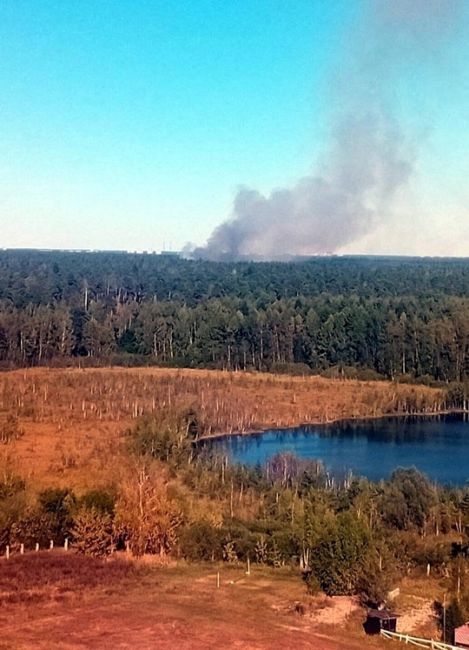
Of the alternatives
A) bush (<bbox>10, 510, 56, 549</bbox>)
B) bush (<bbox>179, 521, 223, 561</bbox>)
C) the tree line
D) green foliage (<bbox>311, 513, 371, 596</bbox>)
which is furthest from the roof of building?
bush (<bbox>10, 510, 56, 549</bbox>)

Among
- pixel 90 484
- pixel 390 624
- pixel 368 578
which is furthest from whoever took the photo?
pixel 90 484

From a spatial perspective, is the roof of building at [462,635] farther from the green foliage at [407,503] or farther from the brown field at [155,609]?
the green foliage at [407,503]

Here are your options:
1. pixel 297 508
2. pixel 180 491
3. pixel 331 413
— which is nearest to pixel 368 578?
pixel 297 508

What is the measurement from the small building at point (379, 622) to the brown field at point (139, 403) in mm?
16105

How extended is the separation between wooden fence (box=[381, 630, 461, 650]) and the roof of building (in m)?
0.19

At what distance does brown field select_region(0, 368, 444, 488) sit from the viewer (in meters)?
36.7

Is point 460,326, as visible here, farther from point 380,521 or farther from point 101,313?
point 380,521

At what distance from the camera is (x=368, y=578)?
19781 mm

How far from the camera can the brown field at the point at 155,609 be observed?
17.0 metres

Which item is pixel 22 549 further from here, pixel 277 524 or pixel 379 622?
pixel 379 622

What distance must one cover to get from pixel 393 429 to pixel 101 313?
35045 mm

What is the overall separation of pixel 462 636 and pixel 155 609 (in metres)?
6.57

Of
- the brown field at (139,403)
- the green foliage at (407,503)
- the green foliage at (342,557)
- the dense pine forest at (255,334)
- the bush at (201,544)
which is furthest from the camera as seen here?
the dense pine forest at (255,334)

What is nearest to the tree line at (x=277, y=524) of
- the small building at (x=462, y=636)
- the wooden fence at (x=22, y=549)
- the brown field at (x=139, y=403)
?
the wooden fence at (x=22, y=549)
